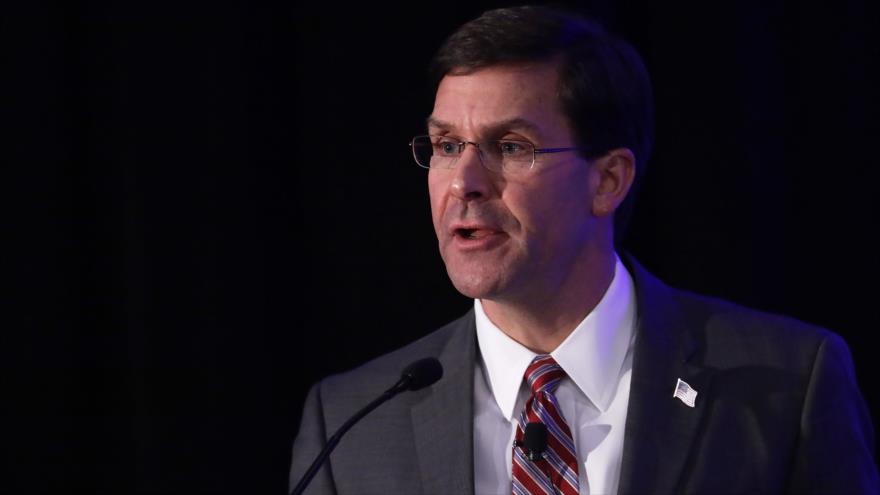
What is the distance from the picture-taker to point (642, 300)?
2268 millimetres

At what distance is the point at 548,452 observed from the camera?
2.10 metres

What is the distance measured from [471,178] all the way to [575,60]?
35 centimetres

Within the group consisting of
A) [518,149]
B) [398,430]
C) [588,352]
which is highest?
[518,149]

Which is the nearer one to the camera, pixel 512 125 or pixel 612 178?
pixel 512 125

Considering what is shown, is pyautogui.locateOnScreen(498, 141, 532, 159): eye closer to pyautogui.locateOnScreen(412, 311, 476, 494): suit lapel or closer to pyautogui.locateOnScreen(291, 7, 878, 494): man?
pyautogui.locateOnScreen(291, 7, 878, 494): man

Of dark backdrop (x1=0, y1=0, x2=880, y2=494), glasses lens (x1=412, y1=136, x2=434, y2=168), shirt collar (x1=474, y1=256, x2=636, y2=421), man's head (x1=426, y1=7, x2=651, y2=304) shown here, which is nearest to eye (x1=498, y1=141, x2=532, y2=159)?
man's head (x1=426, y1=7, x2=651, y2=304)

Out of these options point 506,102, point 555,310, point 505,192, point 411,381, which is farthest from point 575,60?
point 411,381

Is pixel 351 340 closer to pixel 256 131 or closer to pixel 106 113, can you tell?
pixel 256 131

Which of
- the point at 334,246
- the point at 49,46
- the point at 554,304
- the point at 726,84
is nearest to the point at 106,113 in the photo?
the point at 49,46

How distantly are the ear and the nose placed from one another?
0.27m

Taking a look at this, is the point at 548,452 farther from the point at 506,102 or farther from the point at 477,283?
the point at 506,102

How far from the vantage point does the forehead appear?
2141 millimetres

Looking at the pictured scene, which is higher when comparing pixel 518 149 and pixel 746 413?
pixel 518 149

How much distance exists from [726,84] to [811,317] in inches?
24.8
